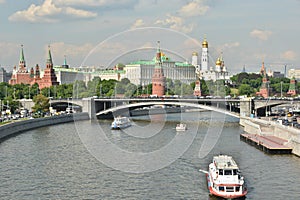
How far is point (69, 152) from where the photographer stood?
3797 cm

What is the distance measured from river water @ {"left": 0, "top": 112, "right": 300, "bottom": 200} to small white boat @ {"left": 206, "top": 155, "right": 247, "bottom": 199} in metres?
0.51

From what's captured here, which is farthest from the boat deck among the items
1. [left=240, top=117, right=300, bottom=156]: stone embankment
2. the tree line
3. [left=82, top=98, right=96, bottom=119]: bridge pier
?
the tree line

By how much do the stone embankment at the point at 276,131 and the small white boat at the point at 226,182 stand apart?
11.3m

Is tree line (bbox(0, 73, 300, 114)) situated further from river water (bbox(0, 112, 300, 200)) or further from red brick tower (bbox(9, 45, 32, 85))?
river water (bbox(0, 112, 300, 200))

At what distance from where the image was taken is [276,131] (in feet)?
146

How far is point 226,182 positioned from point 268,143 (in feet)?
52.8

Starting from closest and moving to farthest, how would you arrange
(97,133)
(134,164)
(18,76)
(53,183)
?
(53,183) → (134,164) → (97,133) → (18,76)

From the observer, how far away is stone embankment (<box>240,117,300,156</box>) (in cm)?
3632

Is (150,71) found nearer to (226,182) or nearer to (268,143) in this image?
(268,143)

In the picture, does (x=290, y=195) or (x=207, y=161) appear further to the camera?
(x=207, y=161)

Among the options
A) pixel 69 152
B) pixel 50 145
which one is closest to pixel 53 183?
pixel 69 152

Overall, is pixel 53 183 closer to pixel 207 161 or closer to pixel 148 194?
pixel 148 194

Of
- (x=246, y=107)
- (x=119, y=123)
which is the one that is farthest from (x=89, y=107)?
(x=246, y=107)

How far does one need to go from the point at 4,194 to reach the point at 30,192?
116cm
